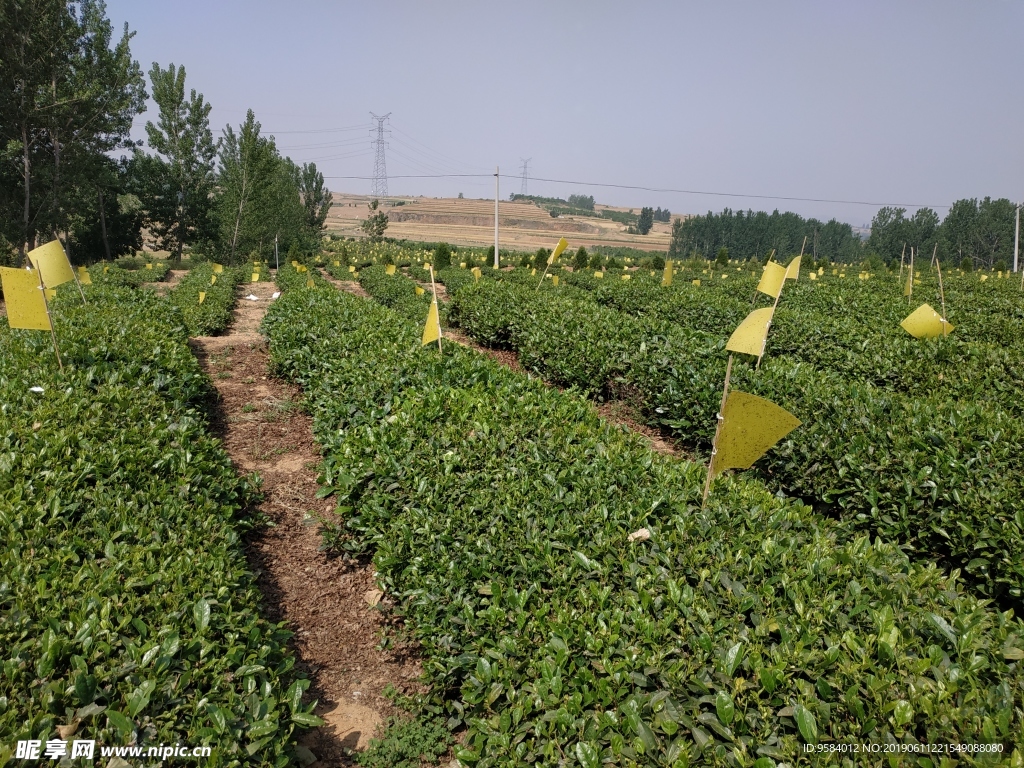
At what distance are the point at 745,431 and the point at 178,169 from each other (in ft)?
134

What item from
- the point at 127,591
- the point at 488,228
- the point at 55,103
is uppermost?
the point at 55,103

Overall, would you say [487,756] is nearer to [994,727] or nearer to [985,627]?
[994,727]

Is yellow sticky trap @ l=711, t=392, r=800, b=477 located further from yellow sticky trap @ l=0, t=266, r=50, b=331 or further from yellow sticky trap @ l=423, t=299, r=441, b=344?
yellow sticky trap @ l=0, t=266, r=50, b=331

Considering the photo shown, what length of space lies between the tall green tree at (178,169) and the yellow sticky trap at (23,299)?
3538 centimetres

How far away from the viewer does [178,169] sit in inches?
1384

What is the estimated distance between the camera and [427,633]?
2.89 m

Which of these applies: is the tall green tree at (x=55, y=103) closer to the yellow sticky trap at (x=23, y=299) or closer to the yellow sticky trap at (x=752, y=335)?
the yellow sticky trap at (x=23, y=299)

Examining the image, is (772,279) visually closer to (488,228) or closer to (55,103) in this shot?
(55,103)

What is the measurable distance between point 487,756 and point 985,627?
2023 mm

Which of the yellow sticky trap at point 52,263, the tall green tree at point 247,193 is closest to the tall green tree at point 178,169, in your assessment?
the tall green tree at point 247,193

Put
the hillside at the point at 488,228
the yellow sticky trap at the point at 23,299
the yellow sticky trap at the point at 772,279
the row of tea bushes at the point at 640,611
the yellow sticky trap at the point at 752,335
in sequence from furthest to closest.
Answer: the hillside at the point at 488,228 → the yellow sticky trap at the point at 772,279 → the yellow sticky trap at the point at 23,299 → the yellow sticky trap at the point at 752,335 → the row of tea bushes at the point at 640,611

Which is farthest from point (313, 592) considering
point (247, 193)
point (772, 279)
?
point (247, 193)

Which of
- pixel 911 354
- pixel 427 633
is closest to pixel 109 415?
pixel 427 633

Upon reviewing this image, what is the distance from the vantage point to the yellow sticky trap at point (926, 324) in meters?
6.70
